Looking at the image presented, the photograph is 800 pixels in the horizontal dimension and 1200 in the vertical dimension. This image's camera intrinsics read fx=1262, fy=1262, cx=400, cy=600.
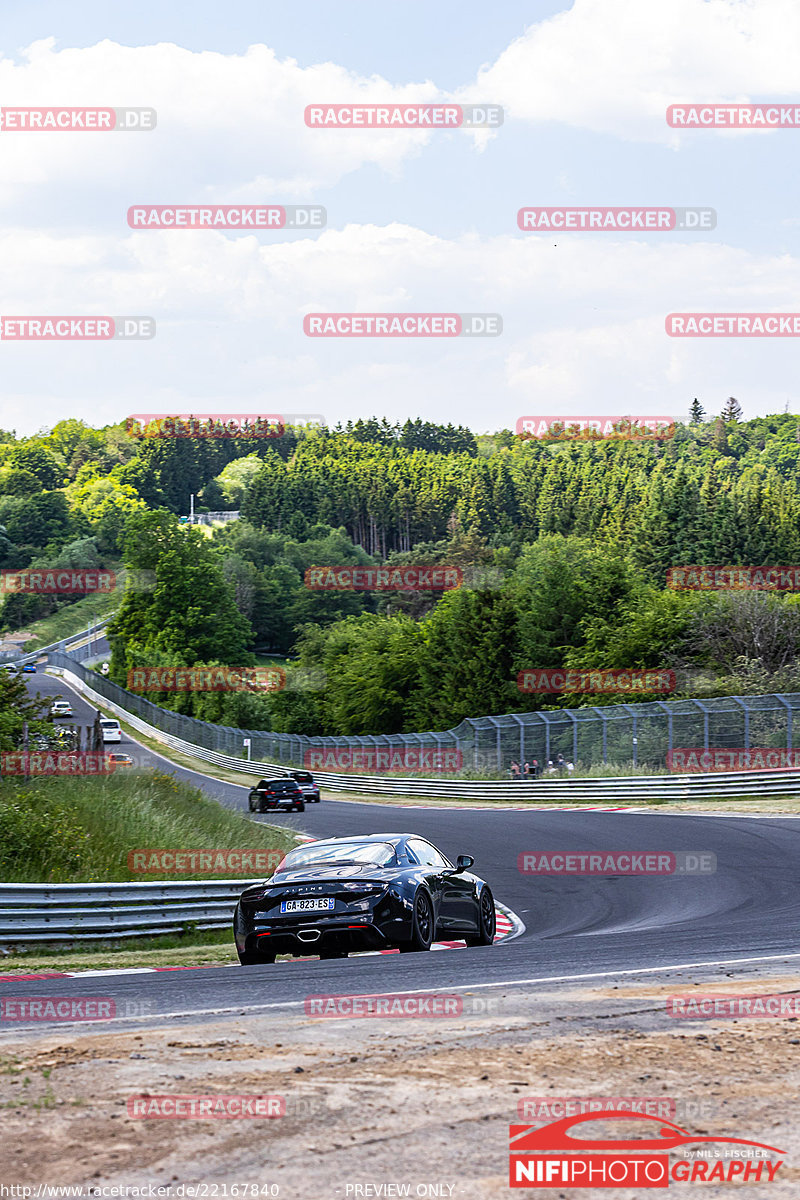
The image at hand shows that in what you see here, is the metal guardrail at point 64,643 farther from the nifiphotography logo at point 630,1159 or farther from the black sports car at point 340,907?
the nifiphotography logo at point 630,1159

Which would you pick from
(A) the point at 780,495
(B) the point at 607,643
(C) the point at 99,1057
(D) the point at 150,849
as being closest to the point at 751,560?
(A) the point at 780,495

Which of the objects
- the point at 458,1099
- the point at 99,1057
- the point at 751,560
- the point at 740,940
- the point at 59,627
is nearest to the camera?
the point at 458,1099

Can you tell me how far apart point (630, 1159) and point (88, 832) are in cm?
1259

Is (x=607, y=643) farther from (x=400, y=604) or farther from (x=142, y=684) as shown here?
(x=400, y=604)

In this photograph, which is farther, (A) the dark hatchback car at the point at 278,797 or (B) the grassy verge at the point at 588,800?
(A) the dark hatchback car at the point at 278,797

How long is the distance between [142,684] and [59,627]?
58873 mm

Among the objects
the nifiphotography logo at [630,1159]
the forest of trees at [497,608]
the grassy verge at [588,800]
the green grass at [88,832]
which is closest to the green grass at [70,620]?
the forest of trees at [497,608]

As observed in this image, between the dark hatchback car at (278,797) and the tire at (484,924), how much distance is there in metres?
29.2

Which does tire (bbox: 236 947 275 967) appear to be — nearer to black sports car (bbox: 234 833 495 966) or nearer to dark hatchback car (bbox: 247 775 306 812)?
black sports car (bbox: 234 833 495 966)

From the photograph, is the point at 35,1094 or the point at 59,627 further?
the point at 59,627

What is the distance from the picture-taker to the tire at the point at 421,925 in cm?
1097

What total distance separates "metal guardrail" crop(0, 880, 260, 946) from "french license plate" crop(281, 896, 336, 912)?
3.14 m

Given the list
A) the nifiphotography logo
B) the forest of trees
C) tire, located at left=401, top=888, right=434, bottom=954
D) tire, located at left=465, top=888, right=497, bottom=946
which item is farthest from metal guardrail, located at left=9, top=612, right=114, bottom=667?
the nifiphotography logo

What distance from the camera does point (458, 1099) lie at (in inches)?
205
